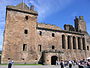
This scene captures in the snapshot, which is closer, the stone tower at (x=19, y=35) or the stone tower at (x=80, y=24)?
the stone tower at (x=19, y=35)

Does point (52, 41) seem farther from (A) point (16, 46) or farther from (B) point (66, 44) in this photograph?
(A) point (16, 46)

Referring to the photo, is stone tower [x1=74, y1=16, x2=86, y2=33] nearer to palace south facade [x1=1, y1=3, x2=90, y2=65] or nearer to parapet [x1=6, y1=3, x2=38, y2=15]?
palace south facade [x1=1, y1=3, x2=90, y2=65]

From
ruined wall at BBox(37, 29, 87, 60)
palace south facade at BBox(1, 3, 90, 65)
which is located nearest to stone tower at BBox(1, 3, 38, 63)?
palace south facade at BBox(1, 3, 90, 65)

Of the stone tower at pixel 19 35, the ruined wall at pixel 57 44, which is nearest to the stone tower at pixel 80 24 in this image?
the ruined wall at pixel 57 44

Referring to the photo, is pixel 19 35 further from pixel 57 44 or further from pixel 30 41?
pixel 57 44

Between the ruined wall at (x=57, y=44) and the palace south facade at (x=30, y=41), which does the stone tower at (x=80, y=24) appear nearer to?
the ruined wall at (x=57, y=44)

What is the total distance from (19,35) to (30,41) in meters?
2.92

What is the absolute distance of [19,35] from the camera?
28.2 meters

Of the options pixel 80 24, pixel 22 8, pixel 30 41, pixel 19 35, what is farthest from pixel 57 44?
pixel 22 8

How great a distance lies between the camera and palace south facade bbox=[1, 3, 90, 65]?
88.7 ft

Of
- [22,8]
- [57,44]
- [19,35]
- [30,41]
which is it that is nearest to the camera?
[19,35]

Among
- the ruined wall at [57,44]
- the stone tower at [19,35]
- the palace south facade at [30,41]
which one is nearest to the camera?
the stone tower at [19,35]

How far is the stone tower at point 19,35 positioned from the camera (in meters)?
26.6

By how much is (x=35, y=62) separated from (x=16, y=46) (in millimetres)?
5706
